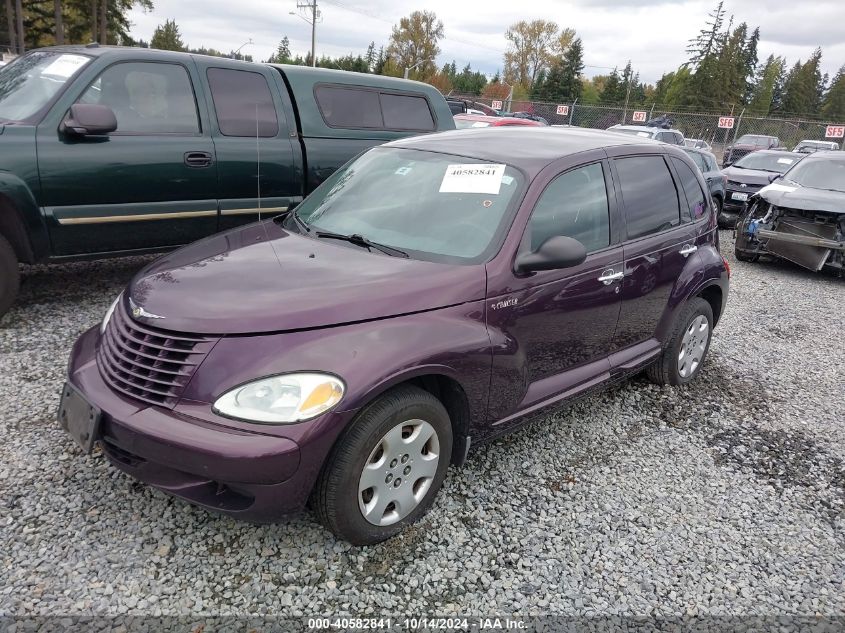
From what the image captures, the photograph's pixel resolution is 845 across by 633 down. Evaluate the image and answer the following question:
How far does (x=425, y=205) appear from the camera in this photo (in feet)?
10.4

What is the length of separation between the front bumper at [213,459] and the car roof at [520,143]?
1.80 meters

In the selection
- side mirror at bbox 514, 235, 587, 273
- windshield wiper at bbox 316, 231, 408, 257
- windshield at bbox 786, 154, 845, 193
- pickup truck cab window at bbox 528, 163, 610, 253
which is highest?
windshield at bbox 786, 154, 845, 193

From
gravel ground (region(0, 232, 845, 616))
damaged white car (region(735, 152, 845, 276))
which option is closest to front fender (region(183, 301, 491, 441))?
gravel ground (region(0, 232, 845, 616))

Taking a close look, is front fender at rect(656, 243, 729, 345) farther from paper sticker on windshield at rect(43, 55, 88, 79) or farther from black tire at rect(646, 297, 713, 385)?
paper sticker on windshield at rect(43, 55, 88, 79)

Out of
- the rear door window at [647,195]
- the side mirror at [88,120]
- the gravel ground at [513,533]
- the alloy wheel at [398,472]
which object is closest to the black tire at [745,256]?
the gravel ground at [513,533]

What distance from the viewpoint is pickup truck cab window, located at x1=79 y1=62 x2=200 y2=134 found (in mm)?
4715

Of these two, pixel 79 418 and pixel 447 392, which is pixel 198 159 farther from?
pixel 447 392

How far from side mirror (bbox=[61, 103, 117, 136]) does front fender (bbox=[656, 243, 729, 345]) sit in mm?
4214

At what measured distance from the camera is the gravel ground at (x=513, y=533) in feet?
7.82

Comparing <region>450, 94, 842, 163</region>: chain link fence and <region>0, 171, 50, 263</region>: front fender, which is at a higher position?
<region>450, 94, 842, 163</region>: chain link fence

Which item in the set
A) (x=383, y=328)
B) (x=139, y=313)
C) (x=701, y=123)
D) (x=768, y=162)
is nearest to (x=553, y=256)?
(x=383, y=328)

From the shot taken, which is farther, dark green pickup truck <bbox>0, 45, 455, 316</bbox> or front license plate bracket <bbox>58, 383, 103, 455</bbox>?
dark green pickup truck <bbox>0, 45, 455, 316</bbox>

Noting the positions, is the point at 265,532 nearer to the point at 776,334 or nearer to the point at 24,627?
the point at 24,627

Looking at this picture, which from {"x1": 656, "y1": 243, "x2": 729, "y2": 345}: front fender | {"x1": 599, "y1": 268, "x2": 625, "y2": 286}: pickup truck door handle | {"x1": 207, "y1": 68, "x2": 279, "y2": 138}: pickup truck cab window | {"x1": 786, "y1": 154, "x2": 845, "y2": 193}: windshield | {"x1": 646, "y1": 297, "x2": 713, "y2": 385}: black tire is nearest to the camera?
{"x1": 599, "y1": 268, "x2": 625, "y2": 286}: pickup truck door handle
